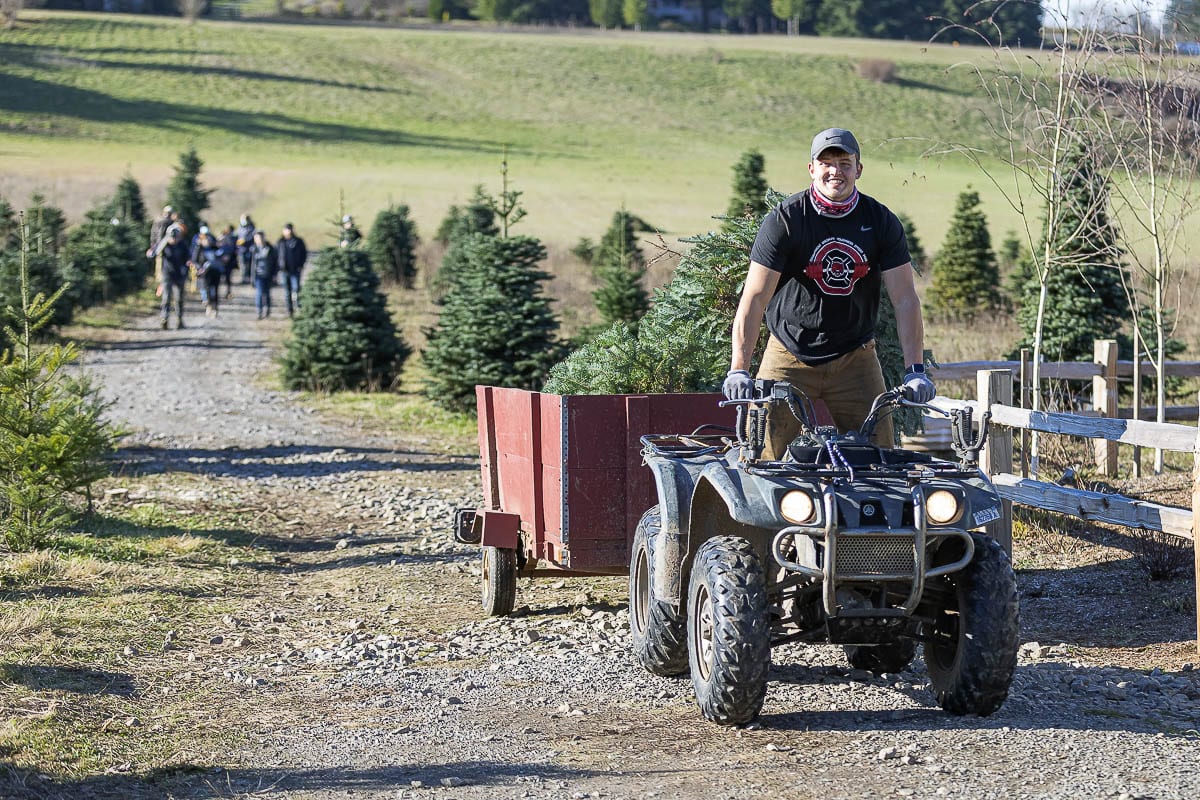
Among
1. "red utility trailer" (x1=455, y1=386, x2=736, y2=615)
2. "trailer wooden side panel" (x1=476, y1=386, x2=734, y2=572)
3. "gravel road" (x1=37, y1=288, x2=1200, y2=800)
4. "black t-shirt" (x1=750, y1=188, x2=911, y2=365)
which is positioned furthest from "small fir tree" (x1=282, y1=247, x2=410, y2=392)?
"black t-shirt" (x1=750, y1=188, x2=911, y2=365)

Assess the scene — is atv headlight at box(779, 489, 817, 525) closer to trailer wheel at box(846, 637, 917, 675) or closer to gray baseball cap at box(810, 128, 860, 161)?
trailer wheel at box(846, 637, 917, 675)

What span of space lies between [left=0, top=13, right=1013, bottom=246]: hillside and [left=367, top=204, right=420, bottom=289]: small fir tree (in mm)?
13082

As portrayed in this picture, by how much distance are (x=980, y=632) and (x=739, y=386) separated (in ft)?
4.40

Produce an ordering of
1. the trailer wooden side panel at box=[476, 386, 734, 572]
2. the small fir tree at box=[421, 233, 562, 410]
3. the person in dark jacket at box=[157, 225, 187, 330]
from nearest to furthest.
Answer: the trailer wooden side panel at box=[476, 386, 734, 572]
the small fir tree at box=[421, 233, 562, 410]
the person in dark jacket at box=[157, 225, 187, 330]

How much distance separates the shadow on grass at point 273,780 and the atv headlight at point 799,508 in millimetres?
1063

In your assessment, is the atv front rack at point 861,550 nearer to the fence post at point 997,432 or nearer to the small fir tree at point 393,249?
the fence post at point 997,432

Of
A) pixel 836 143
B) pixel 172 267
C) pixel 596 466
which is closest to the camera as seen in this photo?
pixel 836 143

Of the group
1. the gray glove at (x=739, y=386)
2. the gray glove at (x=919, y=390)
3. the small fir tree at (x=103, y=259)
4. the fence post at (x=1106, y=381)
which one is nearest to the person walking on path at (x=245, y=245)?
the small fir tree at (x=103, y=259)

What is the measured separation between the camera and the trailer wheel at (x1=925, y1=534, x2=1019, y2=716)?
5.82 metres

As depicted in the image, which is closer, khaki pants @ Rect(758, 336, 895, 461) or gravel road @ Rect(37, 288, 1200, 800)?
gravel road @ Rect(37, 288, 1200, 800)

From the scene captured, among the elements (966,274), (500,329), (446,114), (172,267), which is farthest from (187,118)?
(500,329)

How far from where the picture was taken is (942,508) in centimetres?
574

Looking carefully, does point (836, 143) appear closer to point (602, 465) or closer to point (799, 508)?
point (799, 508)

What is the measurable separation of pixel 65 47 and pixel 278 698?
360 ft
